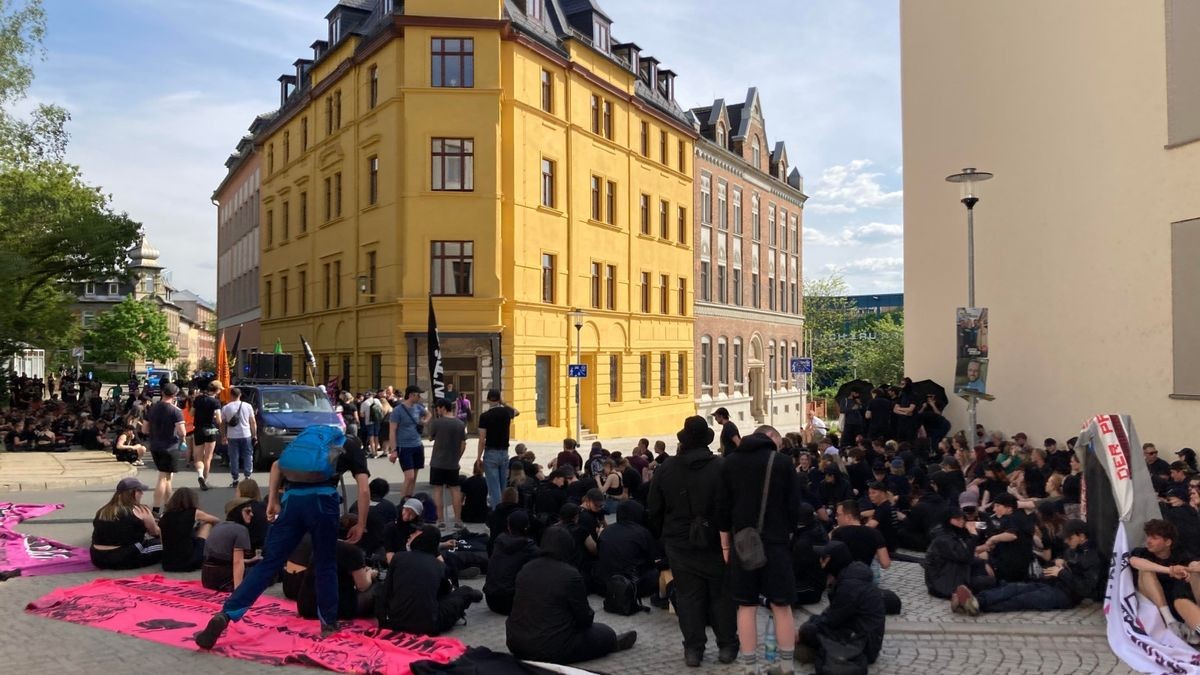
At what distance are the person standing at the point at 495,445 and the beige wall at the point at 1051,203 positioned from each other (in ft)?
35.9

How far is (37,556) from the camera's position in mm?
10094

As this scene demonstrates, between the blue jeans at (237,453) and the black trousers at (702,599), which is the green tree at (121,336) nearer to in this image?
the blue jeans at (237,453)

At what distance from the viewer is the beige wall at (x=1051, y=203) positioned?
50.8 feet

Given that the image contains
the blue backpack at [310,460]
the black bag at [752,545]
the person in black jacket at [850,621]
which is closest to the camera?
the black bag at [752,545]

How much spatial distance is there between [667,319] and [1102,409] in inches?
922

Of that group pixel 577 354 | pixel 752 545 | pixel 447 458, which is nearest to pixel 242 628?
pixel 752 545

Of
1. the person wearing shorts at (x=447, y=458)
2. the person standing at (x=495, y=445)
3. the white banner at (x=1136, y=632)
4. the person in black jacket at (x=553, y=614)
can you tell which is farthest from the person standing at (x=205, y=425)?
the white banner at (x=1136, y=632)

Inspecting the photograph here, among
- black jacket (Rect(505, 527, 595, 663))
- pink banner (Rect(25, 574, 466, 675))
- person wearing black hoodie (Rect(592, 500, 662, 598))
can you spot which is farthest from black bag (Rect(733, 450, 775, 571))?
person wearing black hoodie (Rect(592, 500, 662, 598))

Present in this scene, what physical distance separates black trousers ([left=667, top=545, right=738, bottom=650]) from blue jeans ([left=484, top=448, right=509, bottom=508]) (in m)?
6.24

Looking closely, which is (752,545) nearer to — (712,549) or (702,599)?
(712,549)

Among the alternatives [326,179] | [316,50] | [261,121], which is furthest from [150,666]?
[261,121]

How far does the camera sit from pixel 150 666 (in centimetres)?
656

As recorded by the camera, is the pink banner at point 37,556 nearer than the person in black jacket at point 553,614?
No

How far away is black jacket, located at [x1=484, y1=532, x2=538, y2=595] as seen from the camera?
809 centimetres
